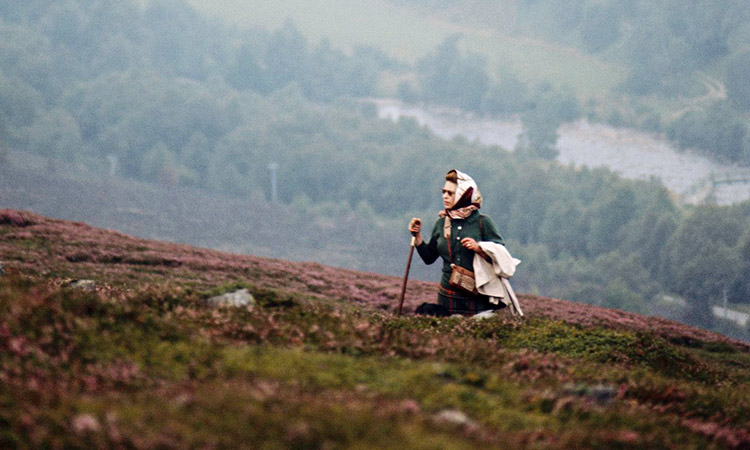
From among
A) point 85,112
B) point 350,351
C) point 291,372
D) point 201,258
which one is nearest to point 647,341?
point 350,351

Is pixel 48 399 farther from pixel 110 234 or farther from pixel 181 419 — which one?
pixel 110 234

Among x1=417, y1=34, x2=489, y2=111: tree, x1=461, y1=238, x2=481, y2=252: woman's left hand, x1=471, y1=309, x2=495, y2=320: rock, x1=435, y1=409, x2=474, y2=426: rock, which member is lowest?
x1=435, y1=409, x2=474, y2=426: rock

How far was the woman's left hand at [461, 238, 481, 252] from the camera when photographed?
1586 cm

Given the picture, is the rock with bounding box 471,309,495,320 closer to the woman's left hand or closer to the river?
the woman's left hand

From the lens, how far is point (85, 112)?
490 ft

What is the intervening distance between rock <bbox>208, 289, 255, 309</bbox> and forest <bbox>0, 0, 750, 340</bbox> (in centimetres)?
6378

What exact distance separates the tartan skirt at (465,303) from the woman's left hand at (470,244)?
3.66ft

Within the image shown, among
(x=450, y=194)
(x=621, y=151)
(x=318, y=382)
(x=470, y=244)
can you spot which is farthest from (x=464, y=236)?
(x=621, y=151)

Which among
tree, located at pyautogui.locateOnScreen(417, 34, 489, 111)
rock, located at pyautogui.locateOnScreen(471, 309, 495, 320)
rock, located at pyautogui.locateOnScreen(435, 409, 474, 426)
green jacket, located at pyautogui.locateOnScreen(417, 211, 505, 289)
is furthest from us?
tree, located at pyautogui.locateOnScreen(417, 34, 489, 111)

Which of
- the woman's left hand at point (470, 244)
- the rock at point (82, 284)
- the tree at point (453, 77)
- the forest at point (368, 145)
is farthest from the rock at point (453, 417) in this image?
the tree at point (453, 77)

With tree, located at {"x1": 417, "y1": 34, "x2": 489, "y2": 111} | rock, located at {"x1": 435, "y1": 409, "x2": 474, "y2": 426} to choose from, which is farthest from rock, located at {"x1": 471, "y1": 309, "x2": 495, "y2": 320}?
tree, located at {"x1": 417, "y1": 34, "x2": 489, "y2": 111}

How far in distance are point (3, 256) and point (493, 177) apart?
110 m

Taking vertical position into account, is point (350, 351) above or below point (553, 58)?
below

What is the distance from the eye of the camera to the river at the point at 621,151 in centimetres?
10812
